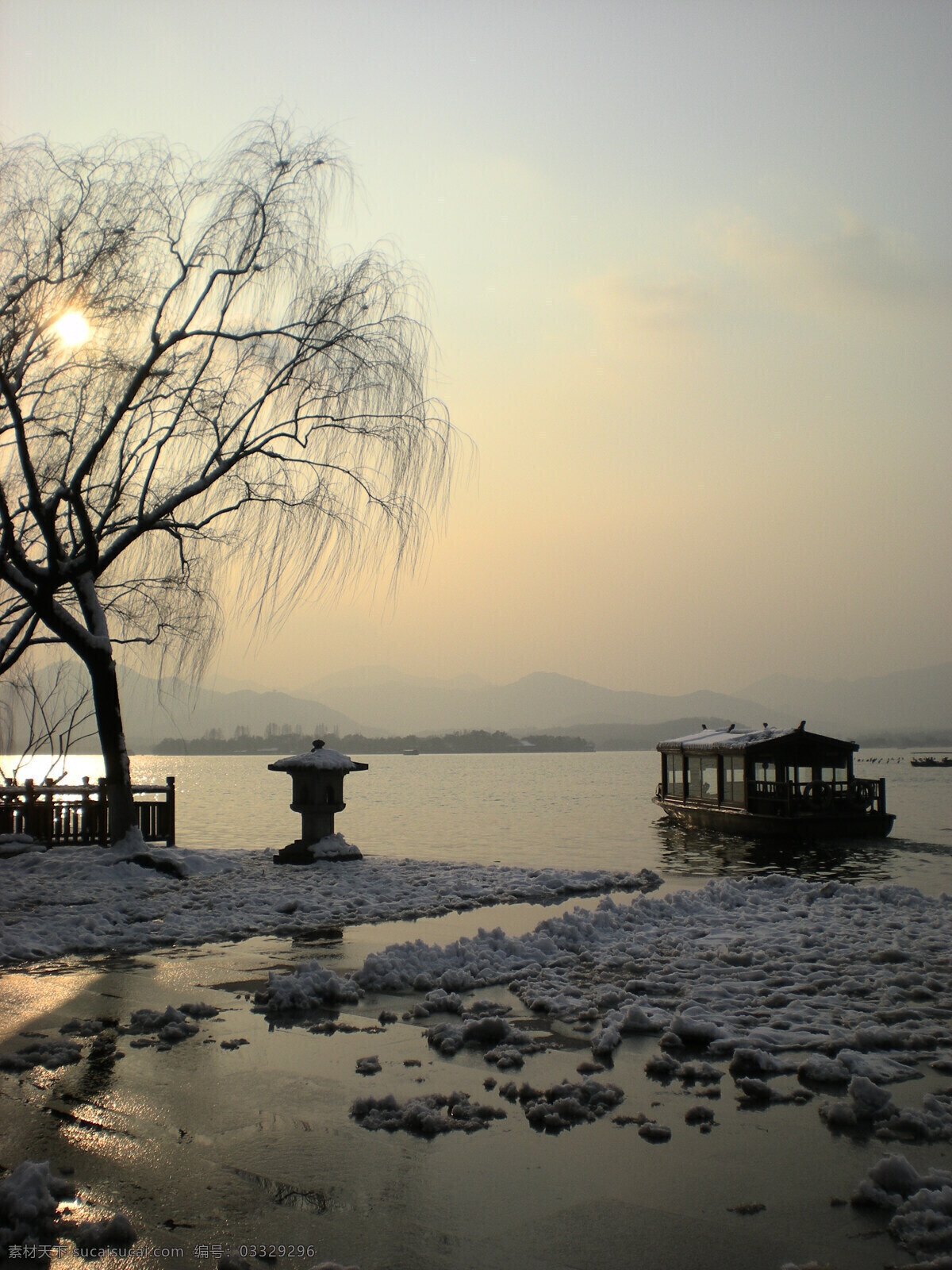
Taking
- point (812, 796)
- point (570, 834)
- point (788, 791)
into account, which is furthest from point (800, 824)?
point (570, 834)

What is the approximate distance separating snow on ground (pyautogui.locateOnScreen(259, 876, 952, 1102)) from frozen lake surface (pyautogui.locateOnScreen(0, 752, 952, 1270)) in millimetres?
32

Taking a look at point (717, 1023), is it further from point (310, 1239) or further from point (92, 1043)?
point (92, 1043)

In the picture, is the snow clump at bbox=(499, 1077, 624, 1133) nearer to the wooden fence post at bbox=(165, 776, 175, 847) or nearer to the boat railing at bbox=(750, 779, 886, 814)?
the wooden fence post at bbox=(165, 776, 175, 847)

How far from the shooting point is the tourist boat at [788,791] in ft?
107

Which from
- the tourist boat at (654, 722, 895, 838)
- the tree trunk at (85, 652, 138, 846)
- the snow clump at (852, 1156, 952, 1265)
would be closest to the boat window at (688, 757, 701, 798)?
the tourist boat at (654, 722, 895, 838)

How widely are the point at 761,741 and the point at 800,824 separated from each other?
122 inches

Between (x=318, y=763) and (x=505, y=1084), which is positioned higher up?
(x=318, y=763)

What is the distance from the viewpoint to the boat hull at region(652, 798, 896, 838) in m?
32.2

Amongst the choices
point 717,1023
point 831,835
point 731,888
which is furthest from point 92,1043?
point 831,835

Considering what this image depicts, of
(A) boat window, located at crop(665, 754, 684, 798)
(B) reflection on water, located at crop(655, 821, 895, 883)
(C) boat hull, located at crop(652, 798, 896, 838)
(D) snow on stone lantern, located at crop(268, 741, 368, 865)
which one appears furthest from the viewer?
(A) boat window, located at crop(665, 754, 684, 798)

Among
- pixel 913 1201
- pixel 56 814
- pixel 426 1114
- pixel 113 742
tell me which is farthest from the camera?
pixel 56 814

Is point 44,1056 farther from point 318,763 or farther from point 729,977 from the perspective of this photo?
point 318,763

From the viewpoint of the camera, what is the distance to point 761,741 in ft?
106

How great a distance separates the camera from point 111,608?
19.5 meters
